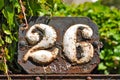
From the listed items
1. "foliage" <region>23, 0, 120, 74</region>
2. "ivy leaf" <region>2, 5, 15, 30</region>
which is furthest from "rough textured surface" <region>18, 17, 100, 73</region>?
"foliage" <region>23, 0, 120, 74</region>

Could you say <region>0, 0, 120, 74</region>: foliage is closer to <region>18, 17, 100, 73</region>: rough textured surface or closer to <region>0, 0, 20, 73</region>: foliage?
<region>0, 0, 20, 73</region>: foliage

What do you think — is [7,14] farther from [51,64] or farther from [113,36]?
[113,36]

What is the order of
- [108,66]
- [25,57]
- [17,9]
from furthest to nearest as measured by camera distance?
[108,66] < [17,9] < [25,57]

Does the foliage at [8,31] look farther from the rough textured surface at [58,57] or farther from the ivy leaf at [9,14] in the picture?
the rough textured surface at [58,57]

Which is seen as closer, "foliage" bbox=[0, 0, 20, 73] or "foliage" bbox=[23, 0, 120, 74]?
"foliage" bbox=[0, 0, 20, 73]

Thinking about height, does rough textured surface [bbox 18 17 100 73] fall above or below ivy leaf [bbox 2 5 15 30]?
below

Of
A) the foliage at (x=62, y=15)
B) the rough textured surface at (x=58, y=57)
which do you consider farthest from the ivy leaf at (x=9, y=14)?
the rough textured surface at (x=58, y=57)

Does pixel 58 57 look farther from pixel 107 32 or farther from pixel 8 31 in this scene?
pixel 107 32

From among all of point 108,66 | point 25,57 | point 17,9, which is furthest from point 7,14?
point 108,66
